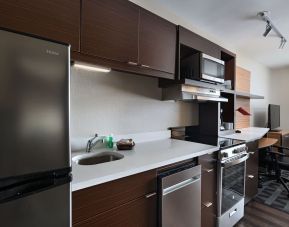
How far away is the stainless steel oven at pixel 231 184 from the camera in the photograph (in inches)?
71.6

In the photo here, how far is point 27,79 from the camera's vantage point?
0.67 m

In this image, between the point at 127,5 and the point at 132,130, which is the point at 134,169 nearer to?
the point at 132,130

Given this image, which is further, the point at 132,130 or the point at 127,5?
the point at 132,130

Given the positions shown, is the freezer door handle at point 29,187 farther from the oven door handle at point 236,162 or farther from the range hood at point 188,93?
the oven door handle at point 236,162

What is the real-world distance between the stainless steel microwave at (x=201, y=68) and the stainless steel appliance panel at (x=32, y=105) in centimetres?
145

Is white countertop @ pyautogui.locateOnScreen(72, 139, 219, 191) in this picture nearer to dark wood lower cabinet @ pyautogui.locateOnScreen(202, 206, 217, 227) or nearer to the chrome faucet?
the chrome faucet

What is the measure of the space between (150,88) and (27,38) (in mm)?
1505

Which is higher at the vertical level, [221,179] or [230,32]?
[230,32]

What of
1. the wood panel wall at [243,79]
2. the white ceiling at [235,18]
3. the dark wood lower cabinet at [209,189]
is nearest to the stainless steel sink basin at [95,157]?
the dark wood lower cabinet at [209,189]

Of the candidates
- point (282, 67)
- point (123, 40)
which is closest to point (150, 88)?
point (123, 40)

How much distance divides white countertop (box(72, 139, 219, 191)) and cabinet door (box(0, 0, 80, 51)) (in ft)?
2.57

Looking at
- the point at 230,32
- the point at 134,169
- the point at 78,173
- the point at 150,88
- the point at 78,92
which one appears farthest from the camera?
the point at 230,32

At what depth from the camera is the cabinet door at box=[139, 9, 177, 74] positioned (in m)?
1.56

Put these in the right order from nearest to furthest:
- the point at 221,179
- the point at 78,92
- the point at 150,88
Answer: the point at 78,92, the point at 221,179, the point at 150,88
